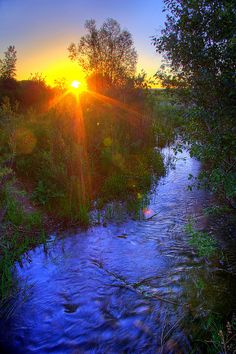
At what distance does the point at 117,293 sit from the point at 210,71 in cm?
443

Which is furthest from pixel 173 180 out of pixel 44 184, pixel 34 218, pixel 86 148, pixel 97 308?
pixel 97 308

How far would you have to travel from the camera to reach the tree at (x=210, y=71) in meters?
4.98

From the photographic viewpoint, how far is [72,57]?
39531 mm

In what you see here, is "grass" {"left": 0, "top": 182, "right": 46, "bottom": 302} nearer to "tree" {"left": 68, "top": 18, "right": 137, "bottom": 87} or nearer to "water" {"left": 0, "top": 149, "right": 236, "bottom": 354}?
"water" {"left": 0, "top": 149, "right": 236, "bottom": 354}

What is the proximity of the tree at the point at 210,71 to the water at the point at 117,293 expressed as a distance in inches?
70.4

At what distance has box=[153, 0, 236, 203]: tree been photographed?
4977 millimetres

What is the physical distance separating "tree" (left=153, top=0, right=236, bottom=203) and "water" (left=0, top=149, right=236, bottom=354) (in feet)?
5.87

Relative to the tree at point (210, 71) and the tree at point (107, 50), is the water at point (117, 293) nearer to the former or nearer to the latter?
the tree at point (210, 71)

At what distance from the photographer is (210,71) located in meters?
5.26

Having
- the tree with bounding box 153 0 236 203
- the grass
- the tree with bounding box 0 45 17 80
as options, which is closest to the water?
the grass

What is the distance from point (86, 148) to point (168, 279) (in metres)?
6.47

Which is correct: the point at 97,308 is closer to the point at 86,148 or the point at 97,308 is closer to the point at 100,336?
the point at 100,336

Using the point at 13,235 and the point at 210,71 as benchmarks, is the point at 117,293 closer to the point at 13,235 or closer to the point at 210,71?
the point at 13,235

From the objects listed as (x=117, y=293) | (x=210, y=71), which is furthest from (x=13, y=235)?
(x=210, y=71)
